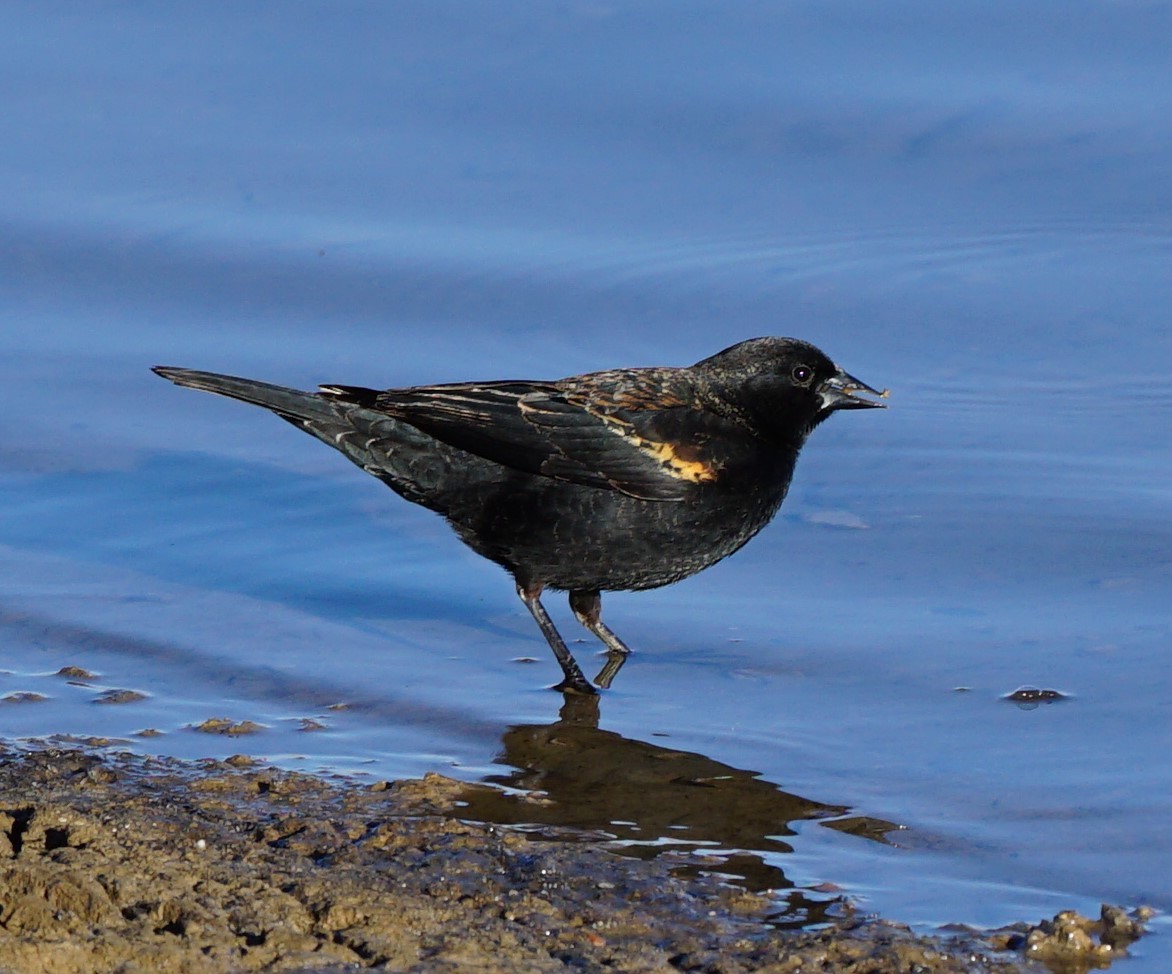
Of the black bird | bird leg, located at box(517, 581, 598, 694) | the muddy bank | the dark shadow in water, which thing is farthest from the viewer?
the black bird

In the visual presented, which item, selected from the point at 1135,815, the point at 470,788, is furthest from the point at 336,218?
the point at 1135,815

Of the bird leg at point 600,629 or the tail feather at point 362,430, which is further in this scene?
the tail feather at point 362,430

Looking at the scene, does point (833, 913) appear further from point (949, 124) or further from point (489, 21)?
point (489, 21)

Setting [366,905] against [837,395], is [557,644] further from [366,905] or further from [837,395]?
[366,905]

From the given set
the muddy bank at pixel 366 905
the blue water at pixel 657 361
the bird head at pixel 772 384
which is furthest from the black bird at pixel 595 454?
the muddy bank at pixel 366 905

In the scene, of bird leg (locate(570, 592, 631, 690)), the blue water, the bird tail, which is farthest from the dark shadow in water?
the bird tail

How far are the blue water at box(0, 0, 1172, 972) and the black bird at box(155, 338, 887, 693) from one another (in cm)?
37

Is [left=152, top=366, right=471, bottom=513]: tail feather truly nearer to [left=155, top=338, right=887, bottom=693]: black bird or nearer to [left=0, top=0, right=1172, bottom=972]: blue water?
[left=155, top=338, right=887, bottom=693]: black bird

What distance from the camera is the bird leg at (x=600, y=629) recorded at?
22.3 ft

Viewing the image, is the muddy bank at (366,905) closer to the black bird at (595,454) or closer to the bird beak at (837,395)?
the black bird at (595,454)

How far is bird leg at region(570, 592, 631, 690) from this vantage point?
6.80m

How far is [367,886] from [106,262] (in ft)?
19.3

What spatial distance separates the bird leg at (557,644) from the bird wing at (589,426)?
45 cm

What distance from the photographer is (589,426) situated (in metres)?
6.95
